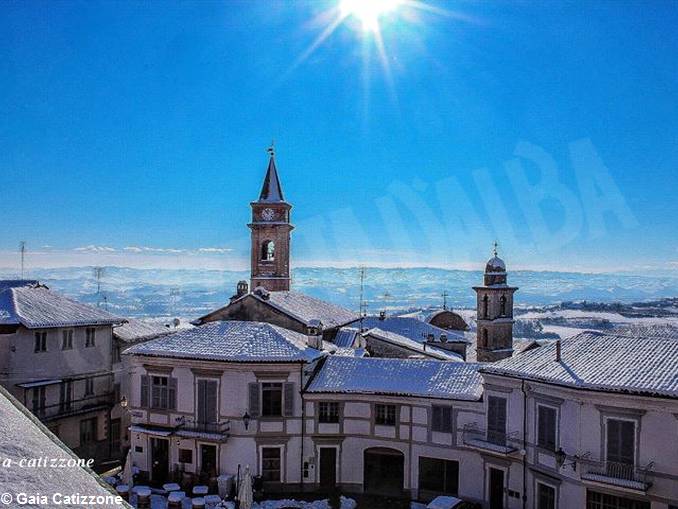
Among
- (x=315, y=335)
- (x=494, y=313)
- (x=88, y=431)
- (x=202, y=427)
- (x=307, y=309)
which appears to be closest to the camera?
(x=202, y=427)

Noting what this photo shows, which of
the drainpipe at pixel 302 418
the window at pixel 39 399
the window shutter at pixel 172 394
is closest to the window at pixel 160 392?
the window shutter at pixel 172 394

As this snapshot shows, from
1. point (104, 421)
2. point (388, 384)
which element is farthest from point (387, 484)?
point (104, 421)

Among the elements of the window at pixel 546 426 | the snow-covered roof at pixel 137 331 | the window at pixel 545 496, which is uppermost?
the snow-covered roof at pixel 137 331

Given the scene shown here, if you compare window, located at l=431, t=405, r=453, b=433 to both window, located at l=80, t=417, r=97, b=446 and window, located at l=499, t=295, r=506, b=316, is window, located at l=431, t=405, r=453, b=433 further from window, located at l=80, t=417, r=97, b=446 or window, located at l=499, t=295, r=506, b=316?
window, located at l=499, t=295, r=506, b=316

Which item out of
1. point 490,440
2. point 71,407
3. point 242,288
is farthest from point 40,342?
point 490,440

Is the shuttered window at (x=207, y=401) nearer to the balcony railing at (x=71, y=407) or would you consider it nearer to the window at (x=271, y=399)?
the window at (x=271, y=399)

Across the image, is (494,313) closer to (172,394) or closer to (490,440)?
(490,440)

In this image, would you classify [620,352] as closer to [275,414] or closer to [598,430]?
[598,430]
